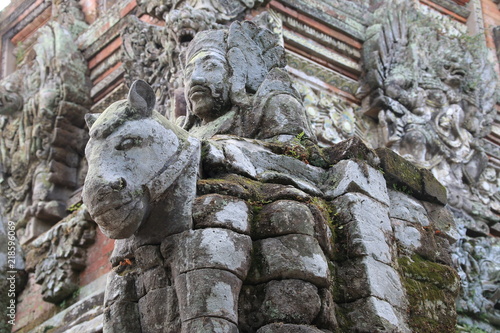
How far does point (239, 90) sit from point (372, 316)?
6.68ft

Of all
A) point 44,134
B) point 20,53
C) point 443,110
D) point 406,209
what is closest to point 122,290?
point 406,209

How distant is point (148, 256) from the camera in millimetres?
3922

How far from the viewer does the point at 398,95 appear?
9.03m

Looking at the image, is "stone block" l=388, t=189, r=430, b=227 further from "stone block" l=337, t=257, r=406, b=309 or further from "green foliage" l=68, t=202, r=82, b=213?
"green foliage" l=68, t=202, r=82, b=213

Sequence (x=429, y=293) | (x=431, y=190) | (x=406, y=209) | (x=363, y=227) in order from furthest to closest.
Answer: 1. (x=431, y=190)
2. (x=406, y=209)
3. (x=429, y=293)
4. (x=363, y=227)

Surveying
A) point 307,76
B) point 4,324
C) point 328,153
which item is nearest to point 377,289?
point 328,153

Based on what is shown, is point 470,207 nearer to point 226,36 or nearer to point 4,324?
point 226,36

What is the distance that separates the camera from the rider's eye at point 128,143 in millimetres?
3844

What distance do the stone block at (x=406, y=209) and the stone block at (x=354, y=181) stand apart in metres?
0.20

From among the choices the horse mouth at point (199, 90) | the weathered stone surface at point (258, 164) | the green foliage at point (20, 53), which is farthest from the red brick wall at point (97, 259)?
the green foliage at point (20, 53)

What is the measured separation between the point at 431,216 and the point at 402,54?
4.65 meters

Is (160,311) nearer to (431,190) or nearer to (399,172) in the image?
(399,172)

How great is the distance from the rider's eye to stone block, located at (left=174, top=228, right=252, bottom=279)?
21.7 inches

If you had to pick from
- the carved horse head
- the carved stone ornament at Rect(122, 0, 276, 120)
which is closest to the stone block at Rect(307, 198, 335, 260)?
the carved horse head
